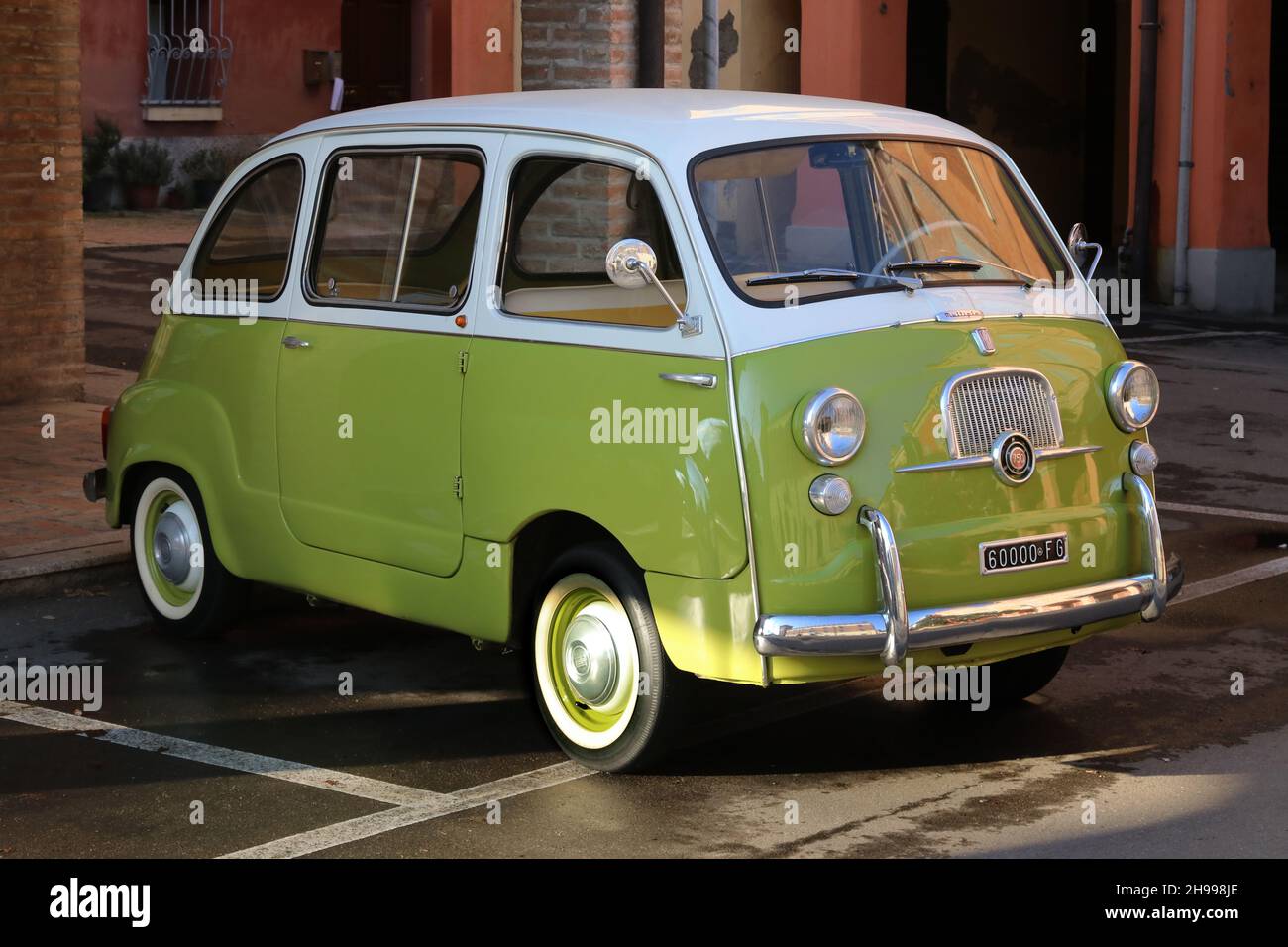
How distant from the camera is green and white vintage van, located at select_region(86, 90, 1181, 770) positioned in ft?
19.1

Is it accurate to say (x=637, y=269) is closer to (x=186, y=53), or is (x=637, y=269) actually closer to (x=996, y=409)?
(x=996, y=409)

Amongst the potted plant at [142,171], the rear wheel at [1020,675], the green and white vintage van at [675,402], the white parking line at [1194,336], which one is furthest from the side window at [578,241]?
the potted plant at [142,171]

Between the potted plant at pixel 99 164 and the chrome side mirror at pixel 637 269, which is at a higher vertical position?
the potted plant at pixel 99 164

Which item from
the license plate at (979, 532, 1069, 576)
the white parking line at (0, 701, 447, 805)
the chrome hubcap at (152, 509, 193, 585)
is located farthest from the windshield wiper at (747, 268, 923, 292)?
the chrome hubcap at (152, 509, 193, 585)

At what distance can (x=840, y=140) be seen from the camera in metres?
6.59

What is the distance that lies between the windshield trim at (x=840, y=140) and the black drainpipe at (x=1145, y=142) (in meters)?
13.1

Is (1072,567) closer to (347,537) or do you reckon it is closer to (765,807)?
(765,807)

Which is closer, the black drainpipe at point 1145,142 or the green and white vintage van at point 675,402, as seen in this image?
the green and white vintage van at point 675,402

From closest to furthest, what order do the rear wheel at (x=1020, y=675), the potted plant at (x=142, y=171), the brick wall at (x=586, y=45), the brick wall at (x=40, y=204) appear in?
the rear wheel at (x=1020, y=675) → the brick wall at (x=586, y=45) → the brick wall at (x=40, y=204) → the potted plant at (x=142, y=171)

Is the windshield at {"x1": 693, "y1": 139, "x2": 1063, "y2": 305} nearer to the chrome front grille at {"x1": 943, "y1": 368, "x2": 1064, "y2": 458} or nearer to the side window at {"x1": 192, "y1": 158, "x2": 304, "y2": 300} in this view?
the chrome front grille at {"x1": 943, "y1": 368, "x2": 1064, "y2": 458}

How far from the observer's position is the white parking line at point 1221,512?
10156mm

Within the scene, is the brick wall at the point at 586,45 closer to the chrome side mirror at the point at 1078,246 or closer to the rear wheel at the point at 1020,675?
the chrome side mirror at the point at 1078,246

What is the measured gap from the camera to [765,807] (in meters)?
5.92
